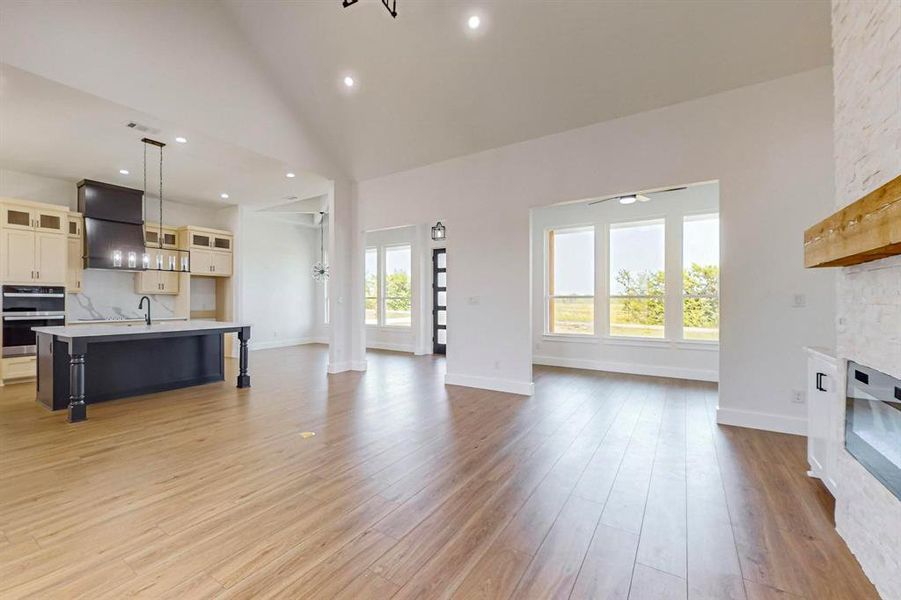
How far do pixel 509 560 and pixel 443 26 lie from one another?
4.54 m

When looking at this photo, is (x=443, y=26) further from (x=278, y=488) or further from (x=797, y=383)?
(x=797, y=383)

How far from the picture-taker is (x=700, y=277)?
5.79 meters

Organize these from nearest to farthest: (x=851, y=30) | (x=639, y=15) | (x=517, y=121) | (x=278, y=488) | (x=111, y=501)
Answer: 1. (x=851, y=30)
2. (x=111, y=501)
3. (x=278, y=488)
4. (x=639, y=15)
5. (x=517, y=121)

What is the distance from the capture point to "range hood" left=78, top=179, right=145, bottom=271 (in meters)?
6.30

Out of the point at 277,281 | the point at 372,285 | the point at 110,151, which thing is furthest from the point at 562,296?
the point at 110,151

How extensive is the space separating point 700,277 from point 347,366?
227 inches

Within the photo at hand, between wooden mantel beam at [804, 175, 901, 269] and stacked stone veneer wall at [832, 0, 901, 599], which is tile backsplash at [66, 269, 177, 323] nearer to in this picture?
wooden mantel beam at [804, 175, 901, 269]

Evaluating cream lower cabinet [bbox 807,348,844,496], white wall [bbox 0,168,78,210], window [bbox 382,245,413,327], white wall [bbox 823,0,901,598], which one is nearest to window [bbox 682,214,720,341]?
cream lower cabinet [bbox 807,348,844,496]

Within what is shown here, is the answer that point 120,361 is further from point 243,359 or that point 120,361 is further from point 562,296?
point 562,296

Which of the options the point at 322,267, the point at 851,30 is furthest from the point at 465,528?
the point at 322,267

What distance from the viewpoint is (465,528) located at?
2064 millimetres

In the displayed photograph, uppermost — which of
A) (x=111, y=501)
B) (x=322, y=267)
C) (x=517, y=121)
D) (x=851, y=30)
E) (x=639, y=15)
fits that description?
(x=639, y=15)

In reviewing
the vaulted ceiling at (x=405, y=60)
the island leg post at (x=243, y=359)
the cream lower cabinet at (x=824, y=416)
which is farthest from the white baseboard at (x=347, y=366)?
the cream lower cabinet at (x=824, y=416)

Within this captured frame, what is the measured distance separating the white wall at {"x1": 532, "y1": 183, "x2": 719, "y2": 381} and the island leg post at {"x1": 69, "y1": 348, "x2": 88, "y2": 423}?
6.26 m
